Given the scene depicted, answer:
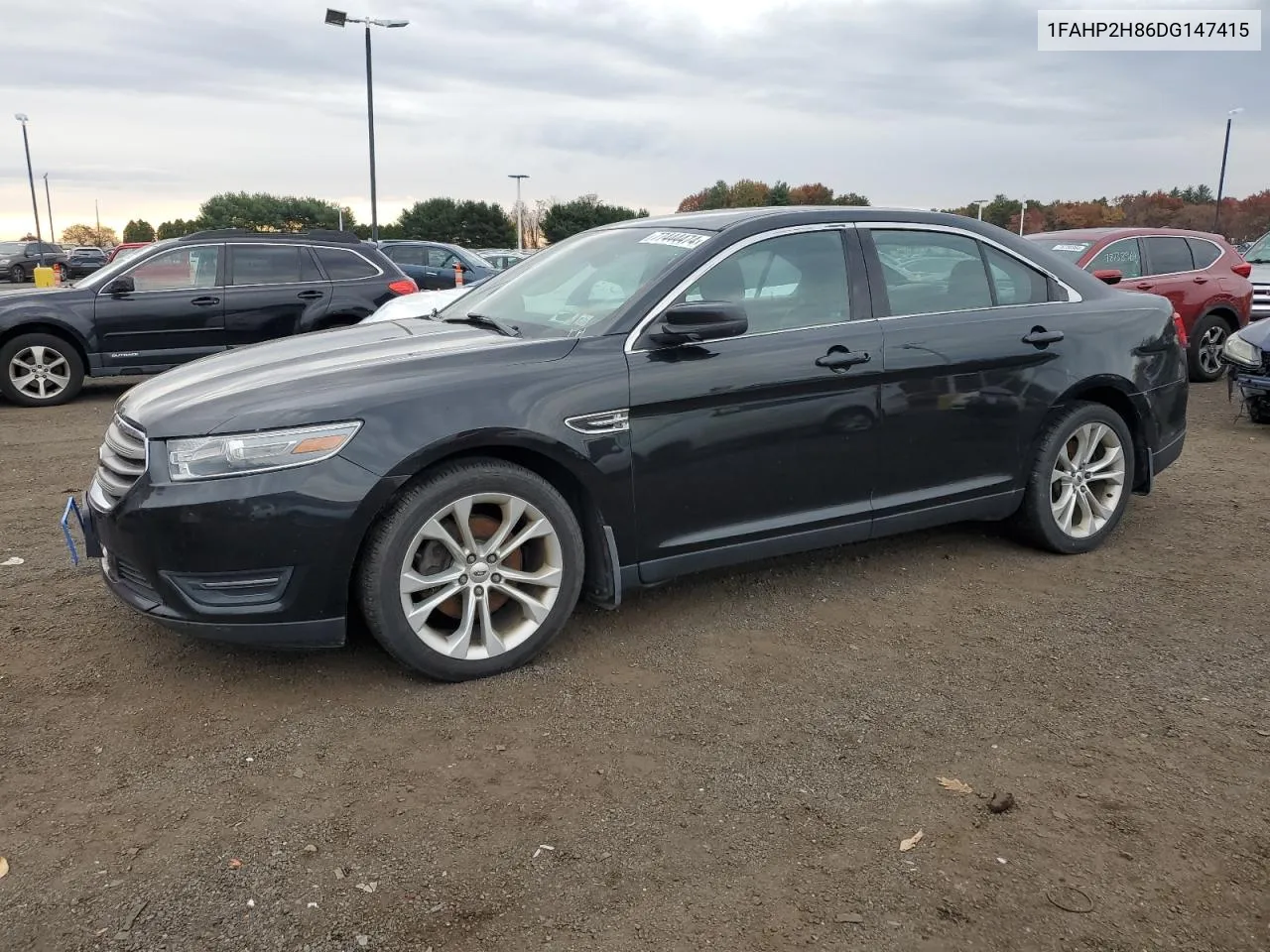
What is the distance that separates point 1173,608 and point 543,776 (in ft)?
9.38

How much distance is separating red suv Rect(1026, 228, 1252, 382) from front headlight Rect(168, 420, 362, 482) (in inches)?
343

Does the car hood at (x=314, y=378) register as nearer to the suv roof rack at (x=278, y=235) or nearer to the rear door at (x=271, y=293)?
the rear door at (x=271, y=293)

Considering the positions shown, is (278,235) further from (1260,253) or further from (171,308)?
(1260,253)

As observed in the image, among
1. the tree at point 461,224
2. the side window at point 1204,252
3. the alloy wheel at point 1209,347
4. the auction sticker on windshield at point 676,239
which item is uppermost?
the tree at point 461,224

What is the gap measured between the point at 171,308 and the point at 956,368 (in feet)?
26.8

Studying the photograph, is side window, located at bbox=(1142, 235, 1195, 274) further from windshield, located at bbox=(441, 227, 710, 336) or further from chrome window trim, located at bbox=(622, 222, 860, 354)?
windshield, located at bbox=(441, 227, 710, 336)

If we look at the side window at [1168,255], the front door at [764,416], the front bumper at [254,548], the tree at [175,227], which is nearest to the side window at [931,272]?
the front door at [764,416]

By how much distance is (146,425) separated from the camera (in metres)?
3.38

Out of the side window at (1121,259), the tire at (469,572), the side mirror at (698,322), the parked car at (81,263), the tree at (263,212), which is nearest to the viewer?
the tire at (469,572)

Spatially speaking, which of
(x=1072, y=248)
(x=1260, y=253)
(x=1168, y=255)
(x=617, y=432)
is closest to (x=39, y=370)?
(x=617, y=432)

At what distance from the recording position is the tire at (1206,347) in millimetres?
10750

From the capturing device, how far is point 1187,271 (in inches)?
421

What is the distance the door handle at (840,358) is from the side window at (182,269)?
26.0 ft

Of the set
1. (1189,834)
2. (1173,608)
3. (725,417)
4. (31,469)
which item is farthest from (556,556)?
(31,469)
